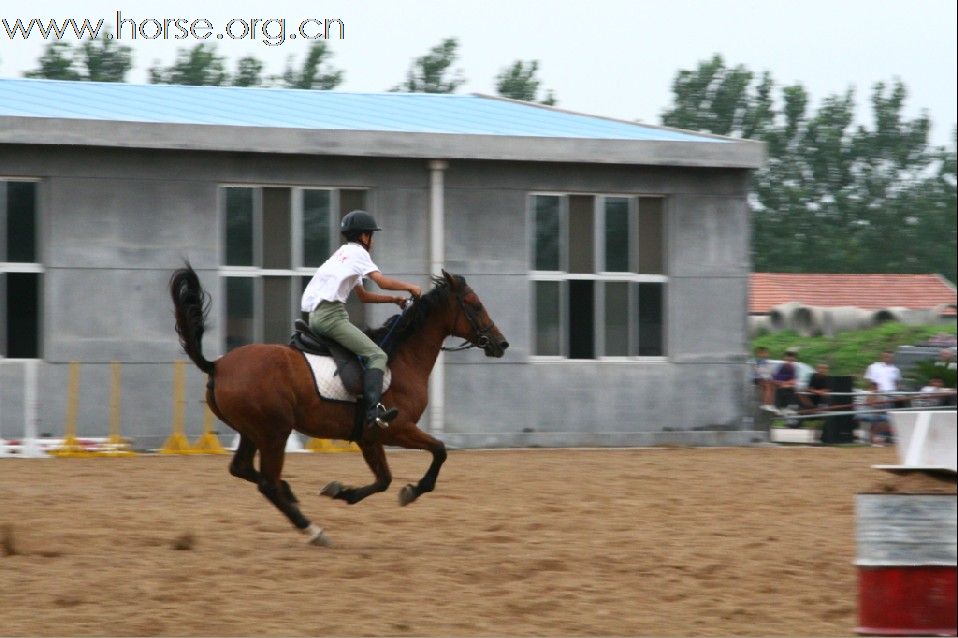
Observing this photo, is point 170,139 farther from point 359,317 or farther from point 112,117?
point 359,317

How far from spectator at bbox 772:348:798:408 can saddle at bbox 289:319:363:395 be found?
1474 cm

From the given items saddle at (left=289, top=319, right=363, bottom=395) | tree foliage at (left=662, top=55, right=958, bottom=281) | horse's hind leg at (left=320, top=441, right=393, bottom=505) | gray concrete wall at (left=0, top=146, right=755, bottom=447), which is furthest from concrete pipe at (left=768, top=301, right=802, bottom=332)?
saddle at (left=289, top=319, right=363, bottom=395)

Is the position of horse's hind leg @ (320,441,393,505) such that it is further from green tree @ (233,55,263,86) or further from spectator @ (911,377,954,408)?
green tree @ (233,55,263,86)

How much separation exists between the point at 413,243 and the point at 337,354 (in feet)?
31.7

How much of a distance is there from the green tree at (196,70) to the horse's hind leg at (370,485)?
4741cm

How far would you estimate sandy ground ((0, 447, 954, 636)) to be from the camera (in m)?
8.29

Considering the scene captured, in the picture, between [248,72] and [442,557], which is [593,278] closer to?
[442,557]

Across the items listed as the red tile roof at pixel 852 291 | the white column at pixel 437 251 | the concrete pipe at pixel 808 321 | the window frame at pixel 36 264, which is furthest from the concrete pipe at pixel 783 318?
the window frame at pixel 36 264

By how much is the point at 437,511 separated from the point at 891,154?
206ft

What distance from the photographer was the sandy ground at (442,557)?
8289 millimetres

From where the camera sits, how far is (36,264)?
19797 mm

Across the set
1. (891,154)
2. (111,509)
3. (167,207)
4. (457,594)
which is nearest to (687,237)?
(167,207)

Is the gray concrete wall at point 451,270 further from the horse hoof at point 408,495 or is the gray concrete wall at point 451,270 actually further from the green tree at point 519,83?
the green tree at point 519,83

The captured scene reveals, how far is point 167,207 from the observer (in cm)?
2027
